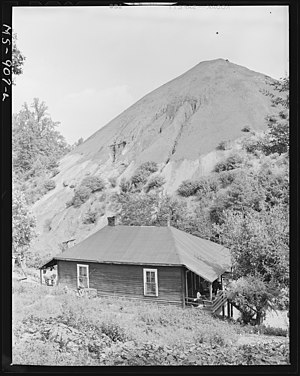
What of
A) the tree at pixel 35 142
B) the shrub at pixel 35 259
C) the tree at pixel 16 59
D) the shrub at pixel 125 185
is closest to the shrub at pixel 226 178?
the shrub at pixel 125 185

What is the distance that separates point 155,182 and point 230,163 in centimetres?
32

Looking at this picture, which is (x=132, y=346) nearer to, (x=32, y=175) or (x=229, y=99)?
(x=32, y=175)

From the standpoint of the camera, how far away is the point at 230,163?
2.21m

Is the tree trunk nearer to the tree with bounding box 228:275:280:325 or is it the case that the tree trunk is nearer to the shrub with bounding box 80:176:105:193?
the tree with bounding box 228:275:280:325

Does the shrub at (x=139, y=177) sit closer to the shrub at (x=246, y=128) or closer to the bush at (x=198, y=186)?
the bush at (x=198, y=186)

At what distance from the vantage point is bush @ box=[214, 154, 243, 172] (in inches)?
86.9

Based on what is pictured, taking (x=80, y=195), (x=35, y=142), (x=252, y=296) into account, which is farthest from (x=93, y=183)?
(x=252, y=296)

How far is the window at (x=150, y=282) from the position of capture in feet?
7.11

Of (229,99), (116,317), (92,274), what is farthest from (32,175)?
(229,99)

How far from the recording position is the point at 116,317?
2162 millimetres

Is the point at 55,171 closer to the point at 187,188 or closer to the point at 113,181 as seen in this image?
the point at 113,181

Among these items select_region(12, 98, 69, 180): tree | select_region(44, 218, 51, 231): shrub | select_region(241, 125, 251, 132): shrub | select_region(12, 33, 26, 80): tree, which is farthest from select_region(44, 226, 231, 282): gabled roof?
select_region(12, 33, 26, 80): tree

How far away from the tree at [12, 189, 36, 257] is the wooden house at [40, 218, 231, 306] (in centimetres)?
13

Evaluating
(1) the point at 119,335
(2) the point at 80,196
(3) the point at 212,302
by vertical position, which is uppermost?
(2) the point at 80,196
